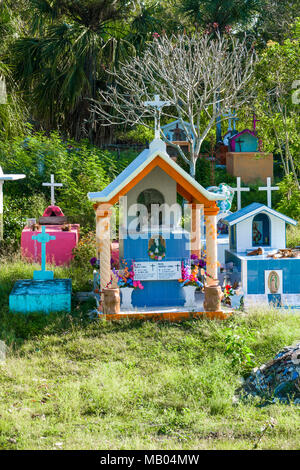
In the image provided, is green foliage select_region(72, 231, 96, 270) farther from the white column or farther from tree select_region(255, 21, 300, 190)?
tree select_region(255, 21, 300, 190)

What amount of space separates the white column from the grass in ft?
3.09

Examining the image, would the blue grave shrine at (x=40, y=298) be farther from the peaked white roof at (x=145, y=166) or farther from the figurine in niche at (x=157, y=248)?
the peaked white roof at (x=145, y=166)

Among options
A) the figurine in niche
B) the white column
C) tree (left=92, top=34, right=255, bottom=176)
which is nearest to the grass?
the white column

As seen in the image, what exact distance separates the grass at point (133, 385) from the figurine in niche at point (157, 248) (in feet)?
4.39

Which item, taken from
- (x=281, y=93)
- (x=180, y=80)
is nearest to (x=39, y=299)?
(x=281, y=93)

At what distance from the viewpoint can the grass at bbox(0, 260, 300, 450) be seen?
19.9 feet

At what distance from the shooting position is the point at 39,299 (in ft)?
34.0

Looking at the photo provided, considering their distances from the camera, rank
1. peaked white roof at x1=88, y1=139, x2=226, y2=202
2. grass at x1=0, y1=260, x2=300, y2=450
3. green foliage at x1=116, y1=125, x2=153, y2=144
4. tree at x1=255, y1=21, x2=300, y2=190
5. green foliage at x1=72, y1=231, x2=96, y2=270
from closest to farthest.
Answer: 1. grass at x1=0, y1=260, x2=300, y2=450
2. peaked white roof at x1=88, y1=139, x2=226, y2=202
3. green foliage at x1=72, y1=231, x2=96, y2=270
4. tree at x1=255, y1=21, x2=300, y2=190
5. green foliage at x1=116, y1=125, x2=153, y2=144

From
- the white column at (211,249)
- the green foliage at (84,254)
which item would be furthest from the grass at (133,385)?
the green foliage at (84,254)

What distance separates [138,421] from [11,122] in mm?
11104

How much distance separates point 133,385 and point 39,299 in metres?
3.43

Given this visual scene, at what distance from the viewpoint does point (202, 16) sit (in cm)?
2522

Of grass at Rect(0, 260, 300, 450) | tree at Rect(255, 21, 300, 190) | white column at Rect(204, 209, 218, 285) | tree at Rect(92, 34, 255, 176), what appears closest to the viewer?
grass at Rect(0, 260, 300, 450)
